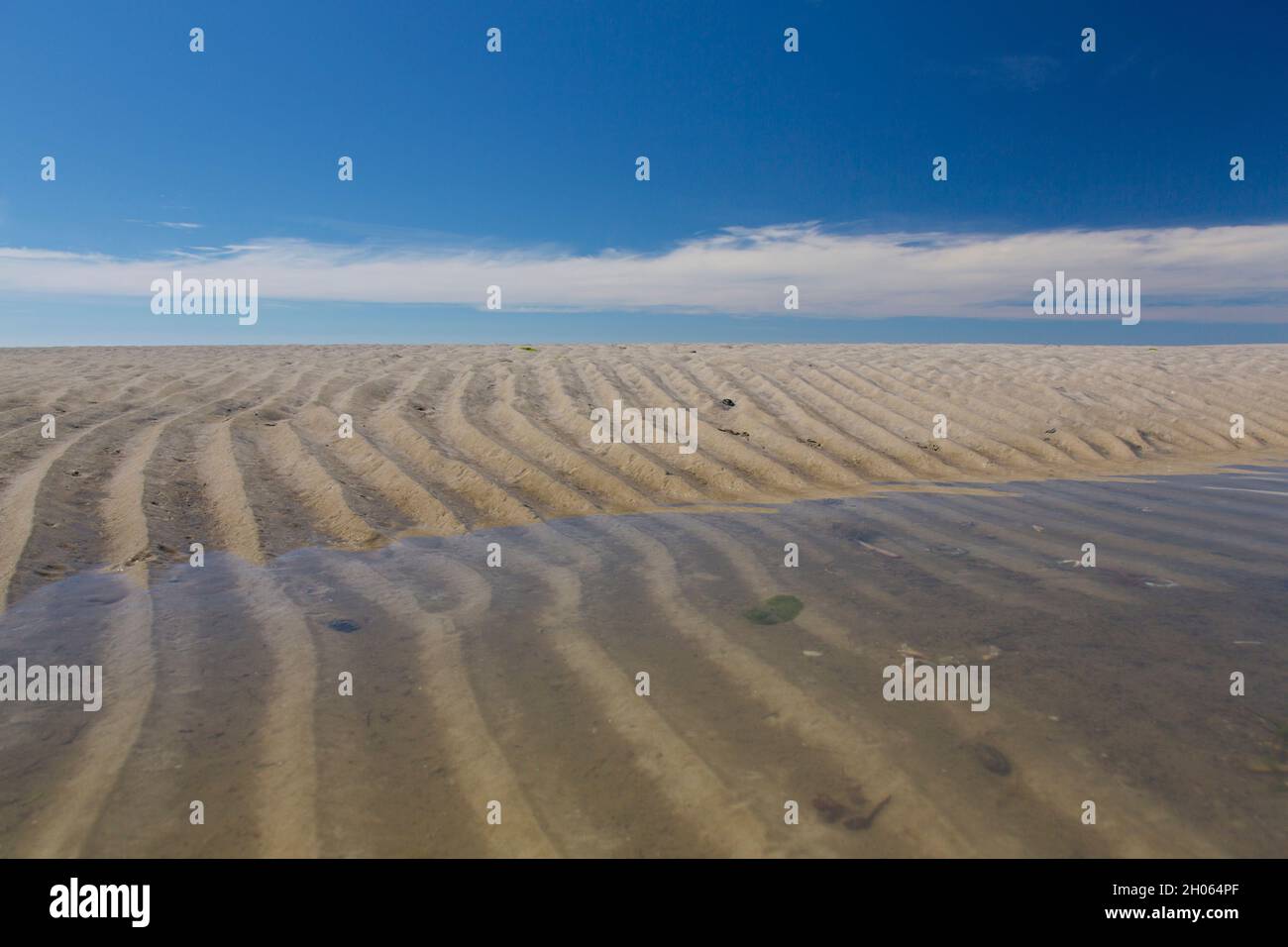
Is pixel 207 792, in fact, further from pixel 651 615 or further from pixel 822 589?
pixel 822 589

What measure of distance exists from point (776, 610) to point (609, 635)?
781 millimetres

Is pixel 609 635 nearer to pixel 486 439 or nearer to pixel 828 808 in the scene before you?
pixel 828 808

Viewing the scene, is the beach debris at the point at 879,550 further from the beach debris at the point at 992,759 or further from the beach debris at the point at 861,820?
the beach debris at the point at 861,820

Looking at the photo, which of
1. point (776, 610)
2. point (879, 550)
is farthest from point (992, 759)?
point (879, 550)

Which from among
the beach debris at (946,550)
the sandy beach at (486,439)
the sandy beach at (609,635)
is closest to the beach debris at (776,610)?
the sandy beach at (609,635)

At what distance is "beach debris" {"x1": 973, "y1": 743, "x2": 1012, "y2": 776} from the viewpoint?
2160 millimetres

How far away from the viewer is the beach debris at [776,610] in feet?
10.7

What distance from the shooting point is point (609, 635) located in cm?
313

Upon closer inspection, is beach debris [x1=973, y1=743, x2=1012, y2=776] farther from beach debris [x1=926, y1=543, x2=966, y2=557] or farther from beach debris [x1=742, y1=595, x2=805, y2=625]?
beach debris [x1=926, y1=543, x2=966, y2=557]

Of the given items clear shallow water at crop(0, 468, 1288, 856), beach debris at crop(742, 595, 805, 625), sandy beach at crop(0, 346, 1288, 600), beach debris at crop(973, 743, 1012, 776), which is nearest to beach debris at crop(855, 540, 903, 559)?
clear shallow water at crop(0, 468, 1288, 856)

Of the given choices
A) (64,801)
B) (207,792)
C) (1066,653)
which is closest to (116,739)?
(64,801)

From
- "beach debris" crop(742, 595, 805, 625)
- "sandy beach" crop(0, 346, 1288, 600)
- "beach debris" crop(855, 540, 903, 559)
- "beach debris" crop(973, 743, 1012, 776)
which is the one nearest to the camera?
"beach debris" crop(973, 743, 1012, 776)

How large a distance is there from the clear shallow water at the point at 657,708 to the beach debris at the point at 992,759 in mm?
17

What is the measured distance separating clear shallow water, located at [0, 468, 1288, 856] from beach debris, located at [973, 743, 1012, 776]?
0.02 metres
